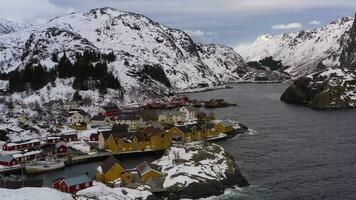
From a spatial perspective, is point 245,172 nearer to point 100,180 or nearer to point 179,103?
point 100,180

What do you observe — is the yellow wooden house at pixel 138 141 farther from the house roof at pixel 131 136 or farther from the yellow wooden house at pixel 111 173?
the yellow wooden house at pixel 111 173

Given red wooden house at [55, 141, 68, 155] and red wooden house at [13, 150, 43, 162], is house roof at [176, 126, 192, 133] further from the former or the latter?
red wooden house at [13, 150, 43, 162]

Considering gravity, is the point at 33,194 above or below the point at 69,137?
above

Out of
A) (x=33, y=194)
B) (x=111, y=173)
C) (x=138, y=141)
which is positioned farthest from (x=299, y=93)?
(x=33, y=194)

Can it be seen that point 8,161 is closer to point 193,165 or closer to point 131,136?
point 131,136

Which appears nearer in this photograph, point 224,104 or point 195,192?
point 195,192

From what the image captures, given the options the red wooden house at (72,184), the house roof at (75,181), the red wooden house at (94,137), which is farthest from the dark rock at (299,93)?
the red wooden house at (72,184)

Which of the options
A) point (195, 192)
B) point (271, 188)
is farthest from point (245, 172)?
point (195, 192)
